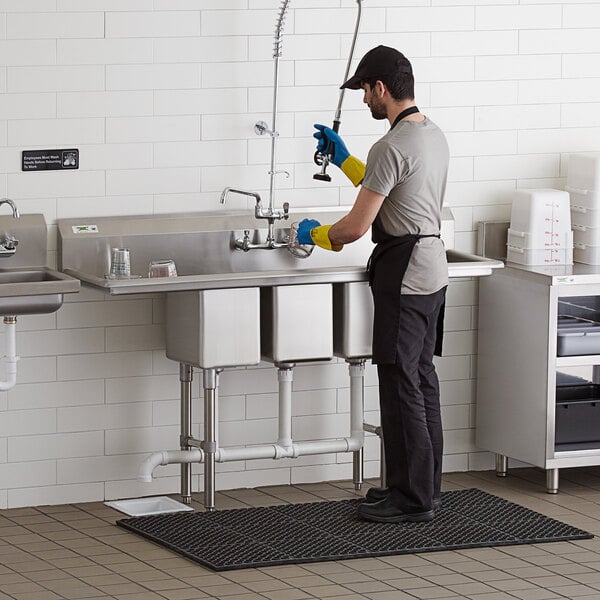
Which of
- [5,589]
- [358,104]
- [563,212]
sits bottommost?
[5,589]

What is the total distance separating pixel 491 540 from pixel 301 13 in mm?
2186

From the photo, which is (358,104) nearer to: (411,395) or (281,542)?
(411,395)

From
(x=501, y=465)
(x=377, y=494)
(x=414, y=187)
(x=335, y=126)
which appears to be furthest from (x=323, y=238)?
(x=501, y=465)

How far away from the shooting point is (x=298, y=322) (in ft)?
18.4

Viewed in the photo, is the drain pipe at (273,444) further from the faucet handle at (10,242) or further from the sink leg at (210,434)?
the faucet handle at (10,242)

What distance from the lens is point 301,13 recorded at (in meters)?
5.94

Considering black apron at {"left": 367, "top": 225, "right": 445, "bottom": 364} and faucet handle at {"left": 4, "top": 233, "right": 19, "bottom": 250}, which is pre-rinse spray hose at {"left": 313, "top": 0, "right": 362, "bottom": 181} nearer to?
black apron at {"left": 367, "top": 225, "right": 445, "bottom": 364}

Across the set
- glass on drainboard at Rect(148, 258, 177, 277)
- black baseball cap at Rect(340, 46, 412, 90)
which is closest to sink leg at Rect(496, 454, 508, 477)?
glass on drainboard at Rect(148, 258, 177, 277)

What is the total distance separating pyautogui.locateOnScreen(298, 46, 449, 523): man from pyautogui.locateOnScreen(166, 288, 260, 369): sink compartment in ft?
1.13

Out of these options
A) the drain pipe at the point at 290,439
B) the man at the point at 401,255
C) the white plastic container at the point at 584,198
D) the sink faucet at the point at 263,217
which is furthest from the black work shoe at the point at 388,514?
the white plastic container at the point at 584,198

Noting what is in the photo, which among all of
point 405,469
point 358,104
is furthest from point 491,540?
point 358,104

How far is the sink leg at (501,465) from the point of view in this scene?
20.9 feet

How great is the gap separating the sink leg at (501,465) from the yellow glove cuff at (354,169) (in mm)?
1445

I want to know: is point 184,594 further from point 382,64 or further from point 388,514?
point 382,64
